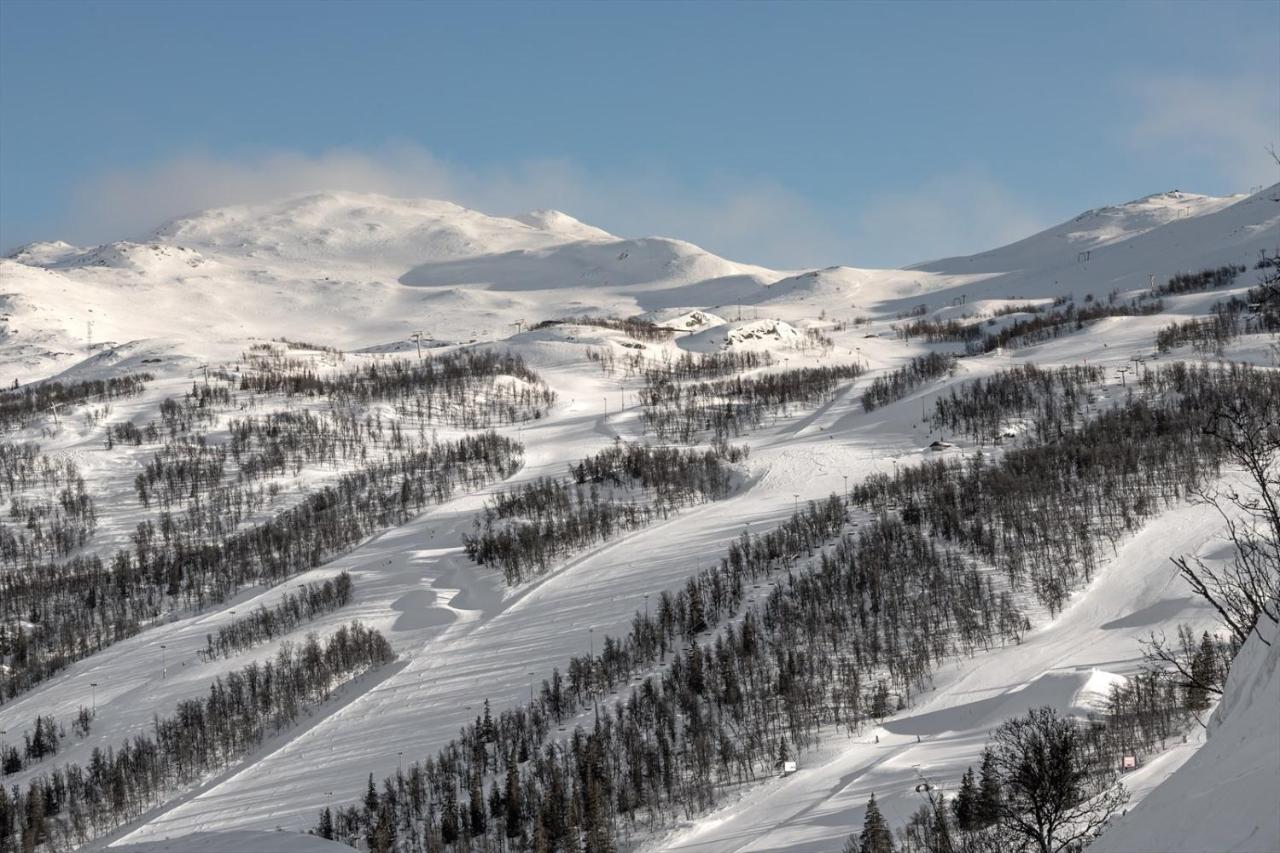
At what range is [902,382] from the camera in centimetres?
14438

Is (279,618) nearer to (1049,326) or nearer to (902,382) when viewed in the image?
(902,382)

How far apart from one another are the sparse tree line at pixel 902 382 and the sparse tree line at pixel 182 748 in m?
78.2

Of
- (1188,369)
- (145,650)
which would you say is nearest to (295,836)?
(145,650)

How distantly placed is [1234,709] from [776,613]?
60.4 metres

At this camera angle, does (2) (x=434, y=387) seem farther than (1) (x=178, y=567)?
Yes

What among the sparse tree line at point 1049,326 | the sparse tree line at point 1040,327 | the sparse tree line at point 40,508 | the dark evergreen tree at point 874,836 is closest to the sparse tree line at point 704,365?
the sparse tree line at point 1040,327

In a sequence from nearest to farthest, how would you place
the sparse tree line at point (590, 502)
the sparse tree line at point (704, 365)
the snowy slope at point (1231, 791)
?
the snowy slope at point (1231, 791)
the sparse tree line at point (590, 502)
the sparse tree line at point (704, 365)

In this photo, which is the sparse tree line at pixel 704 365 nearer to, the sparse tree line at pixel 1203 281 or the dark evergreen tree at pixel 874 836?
the sparse tree line at pixel 1203 281

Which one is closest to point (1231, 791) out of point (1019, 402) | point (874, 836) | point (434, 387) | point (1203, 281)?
point (874, 836)

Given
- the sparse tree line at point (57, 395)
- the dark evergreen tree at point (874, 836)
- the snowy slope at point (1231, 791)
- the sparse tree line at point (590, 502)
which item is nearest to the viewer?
the snowy slope at point (1231, 791)

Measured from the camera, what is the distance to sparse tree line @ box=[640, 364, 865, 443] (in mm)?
139750

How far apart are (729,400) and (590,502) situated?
4779cm

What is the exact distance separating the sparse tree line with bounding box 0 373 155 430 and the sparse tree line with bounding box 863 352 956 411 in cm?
11142

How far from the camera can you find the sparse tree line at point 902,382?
139 meters
